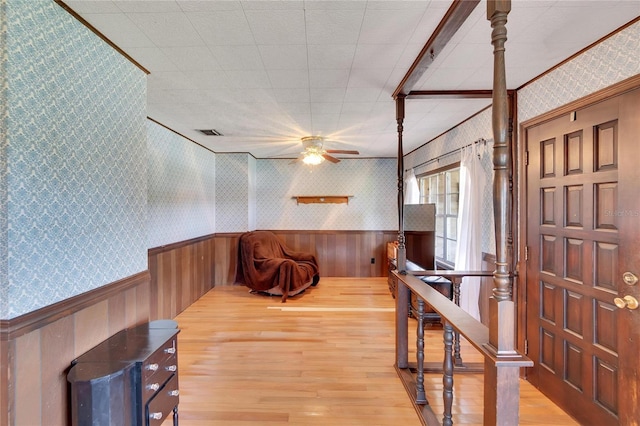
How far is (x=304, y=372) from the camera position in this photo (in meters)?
2.58

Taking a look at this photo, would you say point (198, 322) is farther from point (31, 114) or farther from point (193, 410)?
point (31, 114)

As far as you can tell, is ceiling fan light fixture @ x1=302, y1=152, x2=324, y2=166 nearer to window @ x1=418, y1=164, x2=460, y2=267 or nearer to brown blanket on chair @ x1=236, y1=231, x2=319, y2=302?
brown blanket on chair @ x1=236, y1=231, x2=319, y2=302

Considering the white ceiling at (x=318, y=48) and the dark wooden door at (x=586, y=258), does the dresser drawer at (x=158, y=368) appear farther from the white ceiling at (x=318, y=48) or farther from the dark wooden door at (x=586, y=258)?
Result: the dark wooden door at (x=586, y=258)

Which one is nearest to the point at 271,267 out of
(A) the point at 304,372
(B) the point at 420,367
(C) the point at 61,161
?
(A) the point at 304,372

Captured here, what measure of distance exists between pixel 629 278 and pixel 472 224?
1.57 meters

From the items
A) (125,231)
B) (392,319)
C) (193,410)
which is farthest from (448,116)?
(193,410)

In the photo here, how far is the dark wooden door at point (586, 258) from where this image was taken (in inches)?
66.1

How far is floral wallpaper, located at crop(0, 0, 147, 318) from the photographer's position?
1.27m

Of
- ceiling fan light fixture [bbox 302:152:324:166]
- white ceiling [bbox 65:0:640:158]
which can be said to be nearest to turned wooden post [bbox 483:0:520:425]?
white ceiling [bbox 65:0:640:158]

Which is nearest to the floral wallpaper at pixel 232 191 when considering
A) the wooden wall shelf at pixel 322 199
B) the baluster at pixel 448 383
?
the wooden wall shelf at pixel 322 199

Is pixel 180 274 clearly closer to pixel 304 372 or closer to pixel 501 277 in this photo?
pixel 304 372

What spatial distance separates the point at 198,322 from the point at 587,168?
397 cm

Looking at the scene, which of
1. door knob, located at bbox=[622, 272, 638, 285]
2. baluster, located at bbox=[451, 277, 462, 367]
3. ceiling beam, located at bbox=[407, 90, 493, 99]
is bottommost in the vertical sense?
baluster, located at bbox=[451, 277, 462, 367]

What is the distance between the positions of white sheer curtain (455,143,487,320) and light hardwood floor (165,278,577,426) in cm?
54
